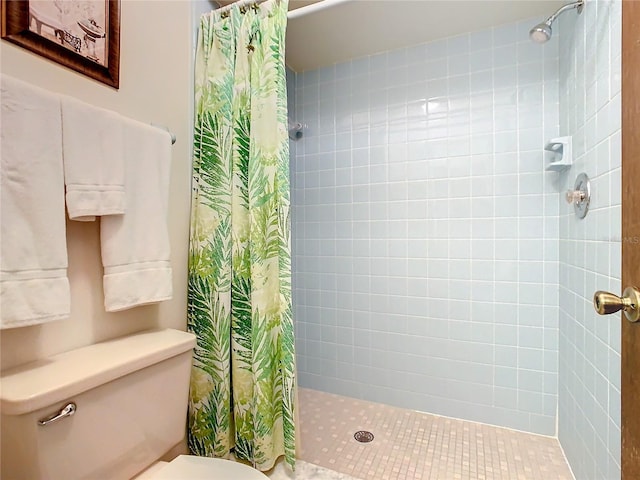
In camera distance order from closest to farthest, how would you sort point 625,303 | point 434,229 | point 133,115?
1. point 625,303
2. point 133,115
3. point 434,229

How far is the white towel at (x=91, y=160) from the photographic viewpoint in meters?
0.92

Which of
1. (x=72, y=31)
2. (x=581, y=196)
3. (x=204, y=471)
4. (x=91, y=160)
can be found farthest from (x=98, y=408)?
(x=581, y=196)

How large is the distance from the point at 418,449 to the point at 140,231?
1.61 metres

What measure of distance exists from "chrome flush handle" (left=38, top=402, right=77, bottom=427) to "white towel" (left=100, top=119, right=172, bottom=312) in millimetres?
284

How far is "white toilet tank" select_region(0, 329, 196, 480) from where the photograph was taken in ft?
2.55

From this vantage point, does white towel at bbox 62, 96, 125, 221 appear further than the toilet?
Yes

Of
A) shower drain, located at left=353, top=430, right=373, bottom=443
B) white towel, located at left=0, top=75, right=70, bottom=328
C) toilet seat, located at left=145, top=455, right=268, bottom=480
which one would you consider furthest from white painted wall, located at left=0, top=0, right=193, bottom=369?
shower drain, located at left=353, top=430, right=373, bottom=443

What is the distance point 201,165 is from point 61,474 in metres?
1.09

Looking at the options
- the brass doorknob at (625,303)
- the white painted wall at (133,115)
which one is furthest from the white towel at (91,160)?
the brass doorknob at (625,303)

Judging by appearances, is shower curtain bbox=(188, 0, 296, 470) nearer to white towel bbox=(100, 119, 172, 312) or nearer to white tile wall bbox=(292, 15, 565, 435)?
white towel bbox=(100, 119, 172, 312)

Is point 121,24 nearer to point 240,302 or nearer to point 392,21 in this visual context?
point 240,302

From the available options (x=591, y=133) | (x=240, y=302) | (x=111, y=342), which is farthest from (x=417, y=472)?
(x=591, y=133)

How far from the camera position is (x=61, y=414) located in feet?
2.65

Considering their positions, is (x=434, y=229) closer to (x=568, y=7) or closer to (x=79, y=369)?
(x=568, y=7)
